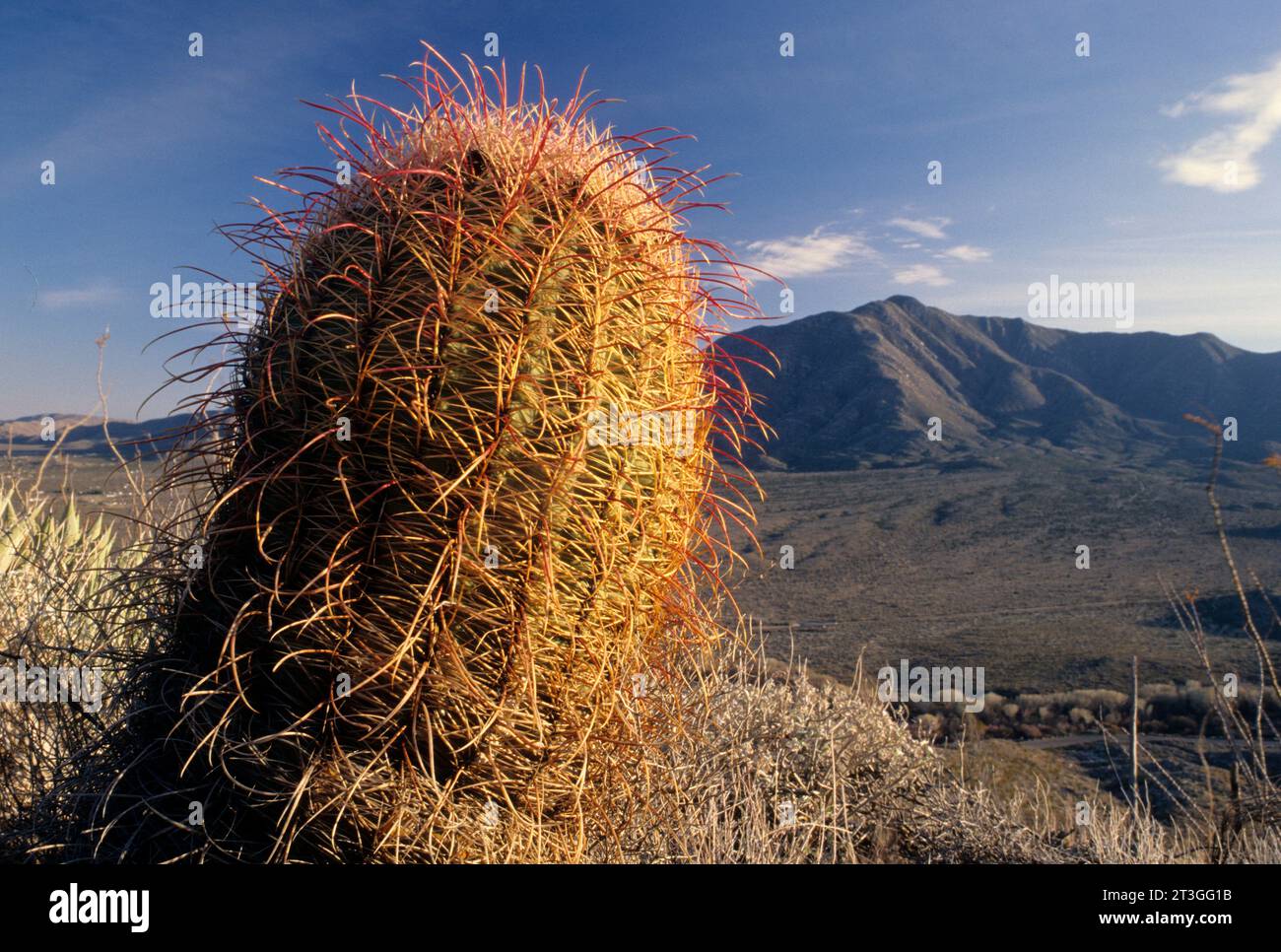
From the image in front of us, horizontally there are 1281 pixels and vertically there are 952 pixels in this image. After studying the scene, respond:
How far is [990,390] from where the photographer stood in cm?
15288

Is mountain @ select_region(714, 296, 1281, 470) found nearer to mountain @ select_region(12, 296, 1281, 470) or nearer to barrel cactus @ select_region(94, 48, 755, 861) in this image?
mountain @ select_region(12, 296, 1281, 470)

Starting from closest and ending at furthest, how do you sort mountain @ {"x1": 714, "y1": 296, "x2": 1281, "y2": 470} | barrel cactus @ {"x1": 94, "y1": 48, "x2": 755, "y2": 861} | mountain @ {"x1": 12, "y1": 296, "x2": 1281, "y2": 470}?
barrel cactus @ {"x1": 94, "y1": 48, "x2": 755, "y2": 861}
mountain @ {"x1": 12, "y1": 296, "x2": 1281, "y2": 470}
mountain @ {"x1": 714, "y1": 296, "x2": 1281, "y2": 470}

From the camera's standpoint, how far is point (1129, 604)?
3459 cm

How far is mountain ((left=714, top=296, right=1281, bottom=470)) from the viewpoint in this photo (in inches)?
4321

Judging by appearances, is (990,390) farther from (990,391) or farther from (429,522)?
(429,522)

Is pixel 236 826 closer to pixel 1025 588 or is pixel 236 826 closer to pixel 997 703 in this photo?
pixel 997 703

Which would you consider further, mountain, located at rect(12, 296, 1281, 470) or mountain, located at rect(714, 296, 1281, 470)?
mountain, located at rect(714, 296, 1281, 470)

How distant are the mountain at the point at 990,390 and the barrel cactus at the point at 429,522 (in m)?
87.7

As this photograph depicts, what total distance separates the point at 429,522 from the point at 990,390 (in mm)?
162508

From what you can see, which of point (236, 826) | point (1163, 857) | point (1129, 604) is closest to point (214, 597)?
point (236, 826)

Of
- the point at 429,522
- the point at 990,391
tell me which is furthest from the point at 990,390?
the point at 429,522

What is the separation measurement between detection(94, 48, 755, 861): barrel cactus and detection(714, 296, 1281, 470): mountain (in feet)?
288

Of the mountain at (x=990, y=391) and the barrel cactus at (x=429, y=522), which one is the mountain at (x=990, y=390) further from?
the barrel cactus at (x=429, y=522)

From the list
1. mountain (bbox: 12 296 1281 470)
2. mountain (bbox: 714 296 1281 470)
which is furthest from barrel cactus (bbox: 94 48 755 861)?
mountain (bbox: 714 296 1281 470)
